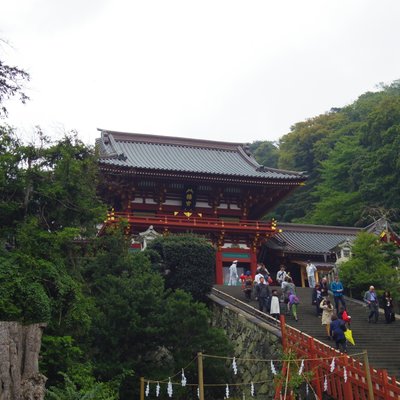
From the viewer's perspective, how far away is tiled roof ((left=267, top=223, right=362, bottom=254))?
99.0 feet

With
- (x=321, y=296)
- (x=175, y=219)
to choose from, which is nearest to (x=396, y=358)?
(x=321, y=296)

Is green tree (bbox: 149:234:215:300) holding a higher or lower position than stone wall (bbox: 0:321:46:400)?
higher

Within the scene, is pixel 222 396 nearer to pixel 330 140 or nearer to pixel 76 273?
pixel 76 273

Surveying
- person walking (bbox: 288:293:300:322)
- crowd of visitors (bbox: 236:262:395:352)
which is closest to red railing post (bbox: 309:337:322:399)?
crowd of visitors (bbox: 236:262:395:352)

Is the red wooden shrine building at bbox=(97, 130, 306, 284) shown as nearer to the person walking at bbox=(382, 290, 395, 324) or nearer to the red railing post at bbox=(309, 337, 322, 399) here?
the person walking at bbox=(382, 290, 395, 324)

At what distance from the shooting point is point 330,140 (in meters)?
56.0

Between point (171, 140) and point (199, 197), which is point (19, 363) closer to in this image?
point (199, 197)

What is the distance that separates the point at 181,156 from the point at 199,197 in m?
4.73

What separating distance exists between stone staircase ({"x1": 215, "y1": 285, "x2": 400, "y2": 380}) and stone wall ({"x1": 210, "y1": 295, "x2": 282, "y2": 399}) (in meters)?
1.20

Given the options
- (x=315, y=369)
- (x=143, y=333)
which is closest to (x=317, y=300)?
(x=315, y=369)

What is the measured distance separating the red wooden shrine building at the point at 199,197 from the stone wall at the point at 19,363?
15.3 meters

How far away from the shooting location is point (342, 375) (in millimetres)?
12508

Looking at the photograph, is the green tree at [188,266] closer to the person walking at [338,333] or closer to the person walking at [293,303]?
the person walking at [293,303]

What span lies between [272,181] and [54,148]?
51.1ft
